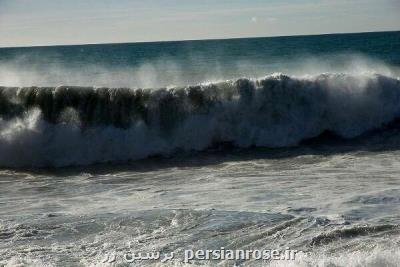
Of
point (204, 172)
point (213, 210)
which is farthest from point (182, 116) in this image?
point (213, 210)

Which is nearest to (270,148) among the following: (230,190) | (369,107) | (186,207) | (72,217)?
(369,107)

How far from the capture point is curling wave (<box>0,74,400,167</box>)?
619 inches

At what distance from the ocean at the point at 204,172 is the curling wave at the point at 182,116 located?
4cm

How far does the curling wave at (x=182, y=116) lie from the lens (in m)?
15.7

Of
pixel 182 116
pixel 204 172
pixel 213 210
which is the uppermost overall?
pixel 182 116

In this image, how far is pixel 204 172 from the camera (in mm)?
12906

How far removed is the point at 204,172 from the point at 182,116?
403 cm

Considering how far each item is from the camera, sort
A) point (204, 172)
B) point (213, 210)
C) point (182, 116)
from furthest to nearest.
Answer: point (182, 116) < point (204, 172) < point (213, 210)

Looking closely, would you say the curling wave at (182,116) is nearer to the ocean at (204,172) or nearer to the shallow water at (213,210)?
the ocean at (204,172)

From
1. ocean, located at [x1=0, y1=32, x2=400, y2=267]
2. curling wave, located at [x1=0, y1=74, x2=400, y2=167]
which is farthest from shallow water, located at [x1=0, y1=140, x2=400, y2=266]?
curling wave, located at [x1=0, y1=74, x2=400, y2=167]

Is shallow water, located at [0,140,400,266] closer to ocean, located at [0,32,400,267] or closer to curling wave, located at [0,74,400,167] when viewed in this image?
ocean, located at [0,32,400,267]

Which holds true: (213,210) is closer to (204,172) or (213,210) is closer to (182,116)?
(204,172)

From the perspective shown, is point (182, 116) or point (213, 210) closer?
point (213, 210)

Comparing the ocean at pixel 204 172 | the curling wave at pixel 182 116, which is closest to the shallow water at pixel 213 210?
the ocean at pixel 204 172
